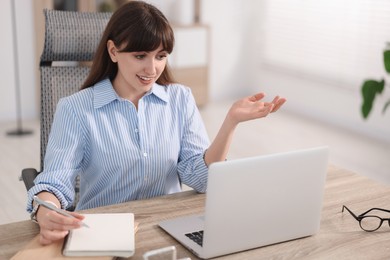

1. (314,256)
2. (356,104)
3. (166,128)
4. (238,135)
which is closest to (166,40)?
(166,128)

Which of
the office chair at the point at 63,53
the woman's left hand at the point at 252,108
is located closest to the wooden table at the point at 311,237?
the woman's left hand at the point at 252,108

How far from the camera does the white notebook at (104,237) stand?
1406mm

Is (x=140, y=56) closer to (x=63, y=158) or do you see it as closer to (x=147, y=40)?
(x=147, y=40)

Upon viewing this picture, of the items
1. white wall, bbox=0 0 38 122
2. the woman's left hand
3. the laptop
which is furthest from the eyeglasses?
white wall, bbox=0 0 38 122

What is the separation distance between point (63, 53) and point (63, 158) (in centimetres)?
68

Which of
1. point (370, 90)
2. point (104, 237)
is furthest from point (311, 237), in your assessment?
point (370, 90)

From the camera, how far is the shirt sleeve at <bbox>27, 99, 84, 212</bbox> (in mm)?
1701

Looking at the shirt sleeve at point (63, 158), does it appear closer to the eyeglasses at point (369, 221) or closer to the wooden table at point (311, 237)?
the wooden table at point (311, 237)

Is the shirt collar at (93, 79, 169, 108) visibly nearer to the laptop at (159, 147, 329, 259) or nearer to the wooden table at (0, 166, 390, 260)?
the wooden table at (0, 166, 390, 260)

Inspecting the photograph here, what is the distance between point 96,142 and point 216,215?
0.61 m

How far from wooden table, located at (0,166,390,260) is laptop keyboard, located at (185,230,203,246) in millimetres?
41

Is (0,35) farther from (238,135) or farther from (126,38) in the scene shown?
(126,38)

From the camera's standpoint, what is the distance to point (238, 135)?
481 cm

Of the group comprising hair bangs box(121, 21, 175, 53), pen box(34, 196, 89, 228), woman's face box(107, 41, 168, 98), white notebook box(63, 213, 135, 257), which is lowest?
white notebook box(63, 213, 135, 257)
